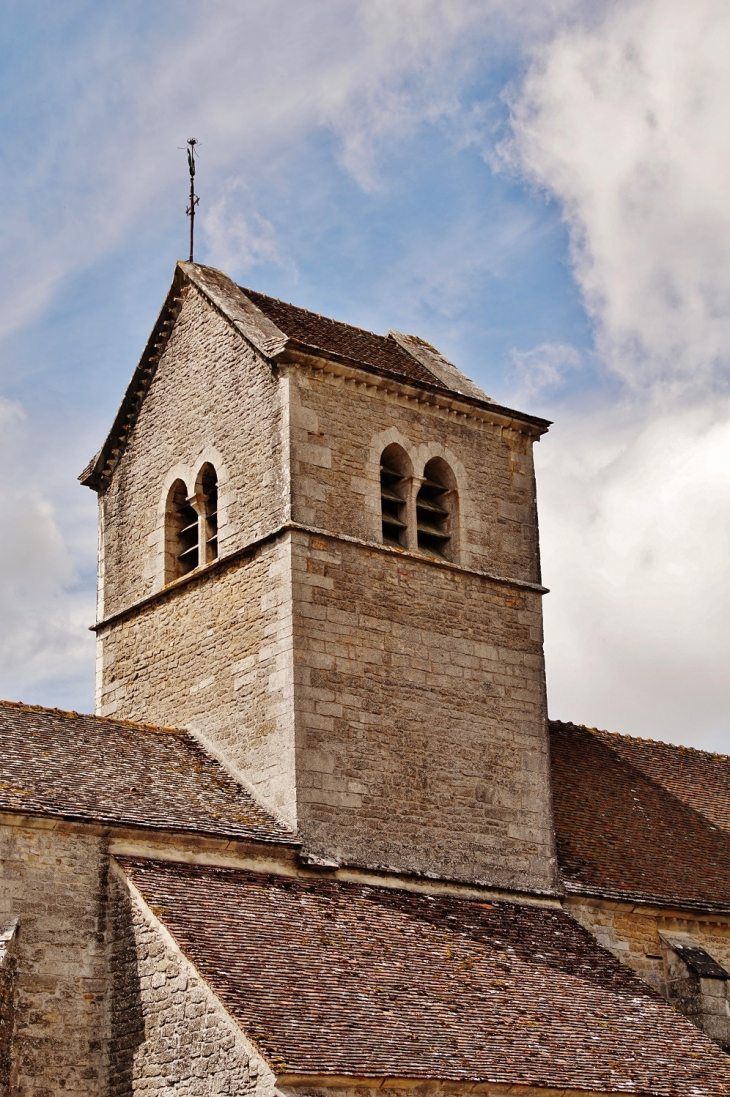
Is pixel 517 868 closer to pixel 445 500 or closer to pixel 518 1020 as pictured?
pixel 518 1020

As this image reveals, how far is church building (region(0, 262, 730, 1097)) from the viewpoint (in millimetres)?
13789

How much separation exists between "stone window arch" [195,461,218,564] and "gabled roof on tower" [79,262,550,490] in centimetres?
176

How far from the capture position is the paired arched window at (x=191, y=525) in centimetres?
1905

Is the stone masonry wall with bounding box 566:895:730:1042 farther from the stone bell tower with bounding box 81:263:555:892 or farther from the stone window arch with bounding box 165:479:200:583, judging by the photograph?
the stone window arch with bounding box 165:479:200:583

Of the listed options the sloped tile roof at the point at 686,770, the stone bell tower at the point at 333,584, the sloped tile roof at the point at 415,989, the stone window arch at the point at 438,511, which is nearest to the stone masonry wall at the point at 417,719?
the stone bell tower at the point at 333,584

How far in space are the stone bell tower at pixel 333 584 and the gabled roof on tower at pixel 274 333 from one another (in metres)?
0.04

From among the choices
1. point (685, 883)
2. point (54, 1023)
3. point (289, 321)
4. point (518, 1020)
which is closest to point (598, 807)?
point (685, 883)

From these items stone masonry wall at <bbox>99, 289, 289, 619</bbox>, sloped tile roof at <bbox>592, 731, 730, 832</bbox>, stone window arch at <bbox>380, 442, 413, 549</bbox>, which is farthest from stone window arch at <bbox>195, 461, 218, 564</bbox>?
sloped tile roof at <bbox>592, 731, 730, 832</bbox>

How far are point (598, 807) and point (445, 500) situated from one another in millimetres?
4442

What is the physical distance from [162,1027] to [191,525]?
7.34m

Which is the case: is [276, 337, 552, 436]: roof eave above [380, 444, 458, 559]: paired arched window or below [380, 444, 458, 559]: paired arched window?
above

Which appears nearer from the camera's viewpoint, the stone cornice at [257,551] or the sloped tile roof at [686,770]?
the stone cornice at [257,551]

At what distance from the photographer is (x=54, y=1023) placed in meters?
13.9

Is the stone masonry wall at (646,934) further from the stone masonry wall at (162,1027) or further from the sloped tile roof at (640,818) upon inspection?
the stone masonry wall at (162,1027)
